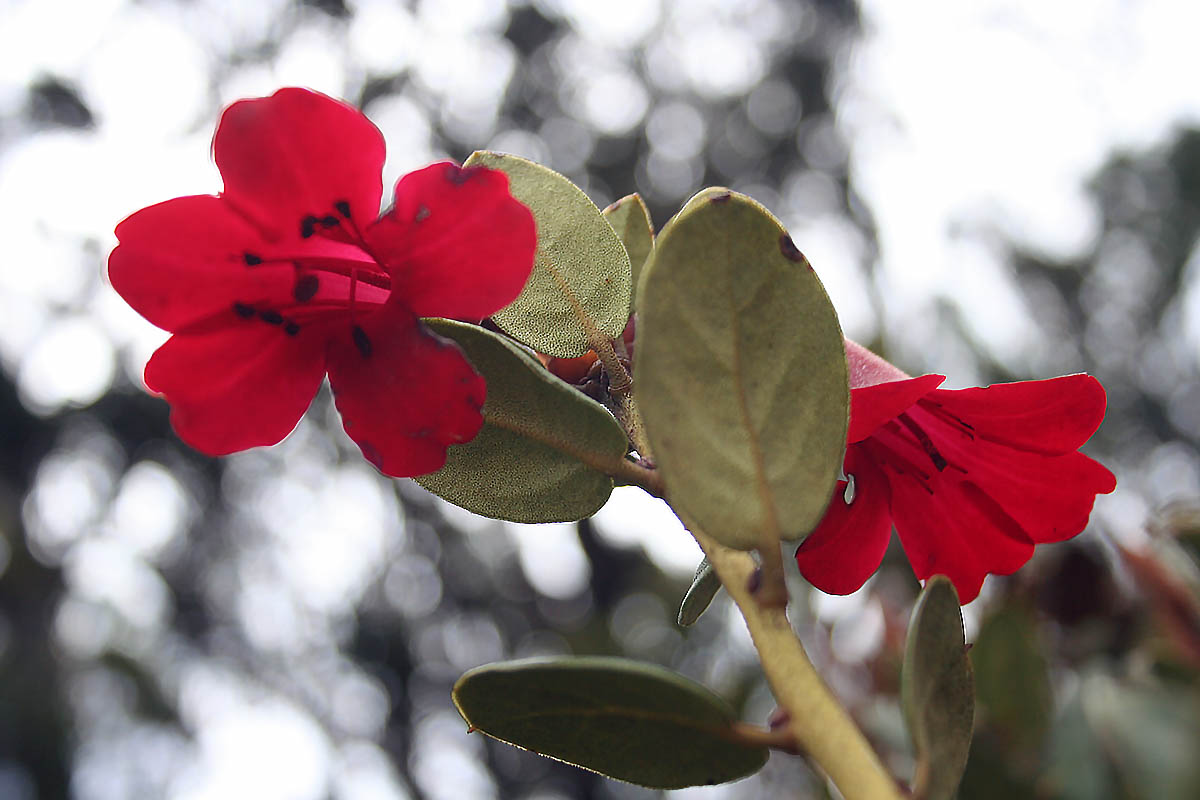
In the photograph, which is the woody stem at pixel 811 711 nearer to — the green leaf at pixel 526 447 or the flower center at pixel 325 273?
the green leaf at pixel 526 447

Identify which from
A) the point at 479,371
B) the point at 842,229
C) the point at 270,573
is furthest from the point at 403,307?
the point at 270,573

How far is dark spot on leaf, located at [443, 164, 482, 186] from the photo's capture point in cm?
54

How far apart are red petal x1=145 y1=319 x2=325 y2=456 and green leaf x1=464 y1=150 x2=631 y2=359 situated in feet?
0.43

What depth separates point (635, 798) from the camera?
5.08 meters

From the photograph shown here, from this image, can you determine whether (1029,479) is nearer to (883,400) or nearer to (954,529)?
(954,529)

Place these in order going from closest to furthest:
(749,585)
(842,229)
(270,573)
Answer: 1. (749,585)
2. (842,229)
3. (270,573)

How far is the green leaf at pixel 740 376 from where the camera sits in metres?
0.44

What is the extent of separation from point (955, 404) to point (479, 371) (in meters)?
0.31

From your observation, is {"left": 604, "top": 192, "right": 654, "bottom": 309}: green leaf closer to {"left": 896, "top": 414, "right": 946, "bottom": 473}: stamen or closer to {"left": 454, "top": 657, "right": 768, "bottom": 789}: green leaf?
{"left": 896, "top": 414, "right": 946, "bottom": 473}: stamen

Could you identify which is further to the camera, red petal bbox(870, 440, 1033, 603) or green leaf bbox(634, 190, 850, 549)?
red petal bbox(870, 440, 1033, 603)

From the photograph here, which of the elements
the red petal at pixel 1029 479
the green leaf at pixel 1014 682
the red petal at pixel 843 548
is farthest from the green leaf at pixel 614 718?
the green leaf at pixel 1014 682

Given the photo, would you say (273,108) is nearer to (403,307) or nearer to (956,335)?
(403,307)

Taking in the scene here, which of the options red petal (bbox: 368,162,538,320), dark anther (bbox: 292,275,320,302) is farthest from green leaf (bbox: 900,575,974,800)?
dark anther (bbox: 292,275,320,302)

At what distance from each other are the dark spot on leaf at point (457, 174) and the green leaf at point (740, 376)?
14 cm
